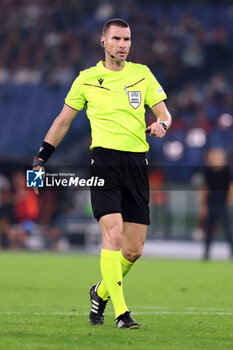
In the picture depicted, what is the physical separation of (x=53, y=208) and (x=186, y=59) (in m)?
7.60

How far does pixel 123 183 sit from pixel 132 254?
538mm

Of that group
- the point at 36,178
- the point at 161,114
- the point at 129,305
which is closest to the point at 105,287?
the point at 36,178

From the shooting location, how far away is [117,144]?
5.85 metres

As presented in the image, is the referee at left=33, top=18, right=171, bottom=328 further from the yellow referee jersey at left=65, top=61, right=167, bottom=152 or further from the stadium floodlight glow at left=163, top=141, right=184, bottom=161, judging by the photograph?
the stadium floodlight glow at left=163, top=141, right=184, bottom=161

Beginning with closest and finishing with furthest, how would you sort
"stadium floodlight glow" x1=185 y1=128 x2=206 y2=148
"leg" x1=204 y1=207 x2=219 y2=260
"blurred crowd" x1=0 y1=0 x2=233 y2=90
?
"leg" x1=204 y1=207 x2=219 y2=260 < "stadium floodlight glow" x1=185 y1=128 x2=206 y2=148 < "blurred crowd" x1=0 y1=0 x2=233 y2=90

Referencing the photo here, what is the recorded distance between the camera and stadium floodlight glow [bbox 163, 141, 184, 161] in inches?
864

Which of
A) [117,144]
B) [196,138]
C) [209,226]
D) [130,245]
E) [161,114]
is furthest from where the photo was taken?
[196,138]

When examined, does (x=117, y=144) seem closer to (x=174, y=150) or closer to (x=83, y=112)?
(x=174, y=150)

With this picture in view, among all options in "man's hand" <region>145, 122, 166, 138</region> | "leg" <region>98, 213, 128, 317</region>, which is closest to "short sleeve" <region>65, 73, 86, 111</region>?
"man's hand" <region>145, 122, 166, 138</region>

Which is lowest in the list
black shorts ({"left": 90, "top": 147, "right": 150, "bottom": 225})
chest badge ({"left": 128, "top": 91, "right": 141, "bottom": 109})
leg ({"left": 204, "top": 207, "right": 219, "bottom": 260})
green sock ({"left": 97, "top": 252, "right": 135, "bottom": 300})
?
leg ({"left": 204, "top": 207, "right": 219, "bottom": 260})

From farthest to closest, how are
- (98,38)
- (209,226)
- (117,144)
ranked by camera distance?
(98,38), (209,226), (117,144)

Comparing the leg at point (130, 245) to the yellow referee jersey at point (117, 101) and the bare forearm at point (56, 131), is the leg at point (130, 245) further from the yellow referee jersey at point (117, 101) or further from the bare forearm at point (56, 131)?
the bare forearm at point (56, 131)

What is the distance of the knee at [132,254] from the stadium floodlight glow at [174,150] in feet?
52.3

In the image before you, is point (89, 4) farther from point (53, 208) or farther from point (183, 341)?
point (183, 341)
